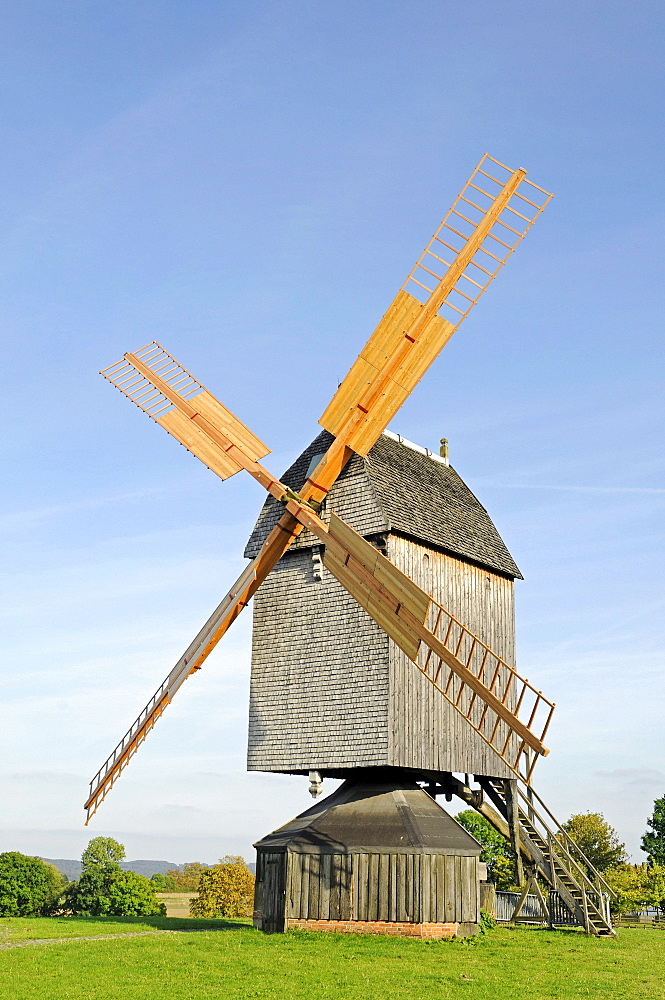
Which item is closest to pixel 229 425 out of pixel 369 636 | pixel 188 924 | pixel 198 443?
pixel 198 443

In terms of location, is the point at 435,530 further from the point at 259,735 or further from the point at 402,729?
the point at 259,735

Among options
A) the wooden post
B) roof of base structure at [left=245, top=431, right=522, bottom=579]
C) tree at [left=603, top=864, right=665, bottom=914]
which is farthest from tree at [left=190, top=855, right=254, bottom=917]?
roof of base structure at [left=245, top=431, right=522, bottom=579]

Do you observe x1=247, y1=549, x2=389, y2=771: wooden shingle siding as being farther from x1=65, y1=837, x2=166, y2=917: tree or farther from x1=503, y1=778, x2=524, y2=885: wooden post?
x1=65, y1=837, x2=166, y2=917: tree

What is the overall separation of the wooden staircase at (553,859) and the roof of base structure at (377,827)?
6.72ft

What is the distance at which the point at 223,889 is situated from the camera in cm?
3797

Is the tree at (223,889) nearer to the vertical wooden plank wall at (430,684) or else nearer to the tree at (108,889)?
the tree at (108,889)

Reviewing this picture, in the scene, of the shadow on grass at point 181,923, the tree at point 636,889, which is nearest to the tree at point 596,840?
the tree at point 636,889

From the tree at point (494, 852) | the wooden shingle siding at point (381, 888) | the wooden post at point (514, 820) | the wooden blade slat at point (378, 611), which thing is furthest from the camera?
the tree at point (494, 852)

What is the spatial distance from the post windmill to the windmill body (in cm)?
4

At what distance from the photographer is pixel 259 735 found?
972 inches

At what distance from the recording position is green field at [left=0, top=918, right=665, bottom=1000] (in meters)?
15.2

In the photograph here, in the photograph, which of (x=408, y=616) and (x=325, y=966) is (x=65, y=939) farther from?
(x=408, y=616)

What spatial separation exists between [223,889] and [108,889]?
188 inches

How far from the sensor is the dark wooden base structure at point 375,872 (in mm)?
20969
